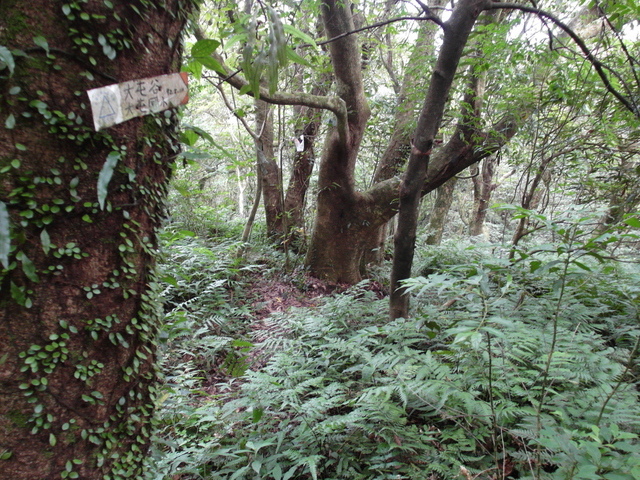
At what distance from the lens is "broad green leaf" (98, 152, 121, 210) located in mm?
1000

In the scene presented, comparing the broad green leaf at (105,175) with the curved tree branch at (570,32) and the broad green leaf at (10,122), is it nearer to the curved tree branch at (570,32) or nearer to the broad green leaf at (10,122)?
the broad green leaf at (10,122)

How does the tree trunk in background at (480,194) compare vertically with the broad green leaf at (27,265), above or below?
above

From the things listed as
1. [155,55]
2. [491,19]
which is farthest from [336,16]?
[155,55]

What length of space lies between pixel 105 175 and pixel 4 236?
292 mm

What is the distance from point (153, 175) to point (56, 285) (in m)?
0.47

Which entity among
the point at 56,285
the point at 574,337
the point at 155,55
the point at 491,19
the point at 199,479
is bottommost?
the point at 199,479

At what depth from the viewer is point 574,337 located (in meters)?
2.20

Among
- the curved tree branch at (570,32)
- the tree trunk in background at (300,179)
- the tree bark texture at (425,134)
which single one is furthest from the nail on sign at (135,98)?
the tree trunk in background at (300,179)

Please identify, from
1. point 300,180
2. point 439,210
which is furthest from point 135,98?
point 439,210

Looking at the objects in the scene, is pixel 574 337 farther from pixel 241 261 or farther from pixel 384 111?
pixel 384 111

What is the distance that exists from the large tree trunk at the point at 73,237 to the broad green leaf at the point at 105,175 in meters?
0.03

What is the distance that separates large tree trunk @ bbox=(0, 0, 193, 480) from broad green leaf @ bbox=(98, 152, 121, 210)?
26 mm

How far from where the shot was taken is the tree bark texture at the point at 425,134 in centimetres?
229

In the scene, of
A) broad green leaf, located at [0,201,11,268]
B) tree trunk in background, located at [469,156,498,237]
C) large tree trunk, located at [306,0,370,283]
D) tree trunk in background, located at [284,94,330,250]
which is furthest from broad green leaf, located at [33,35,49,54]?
tree trunk in background, located at [469,156,498,237]
